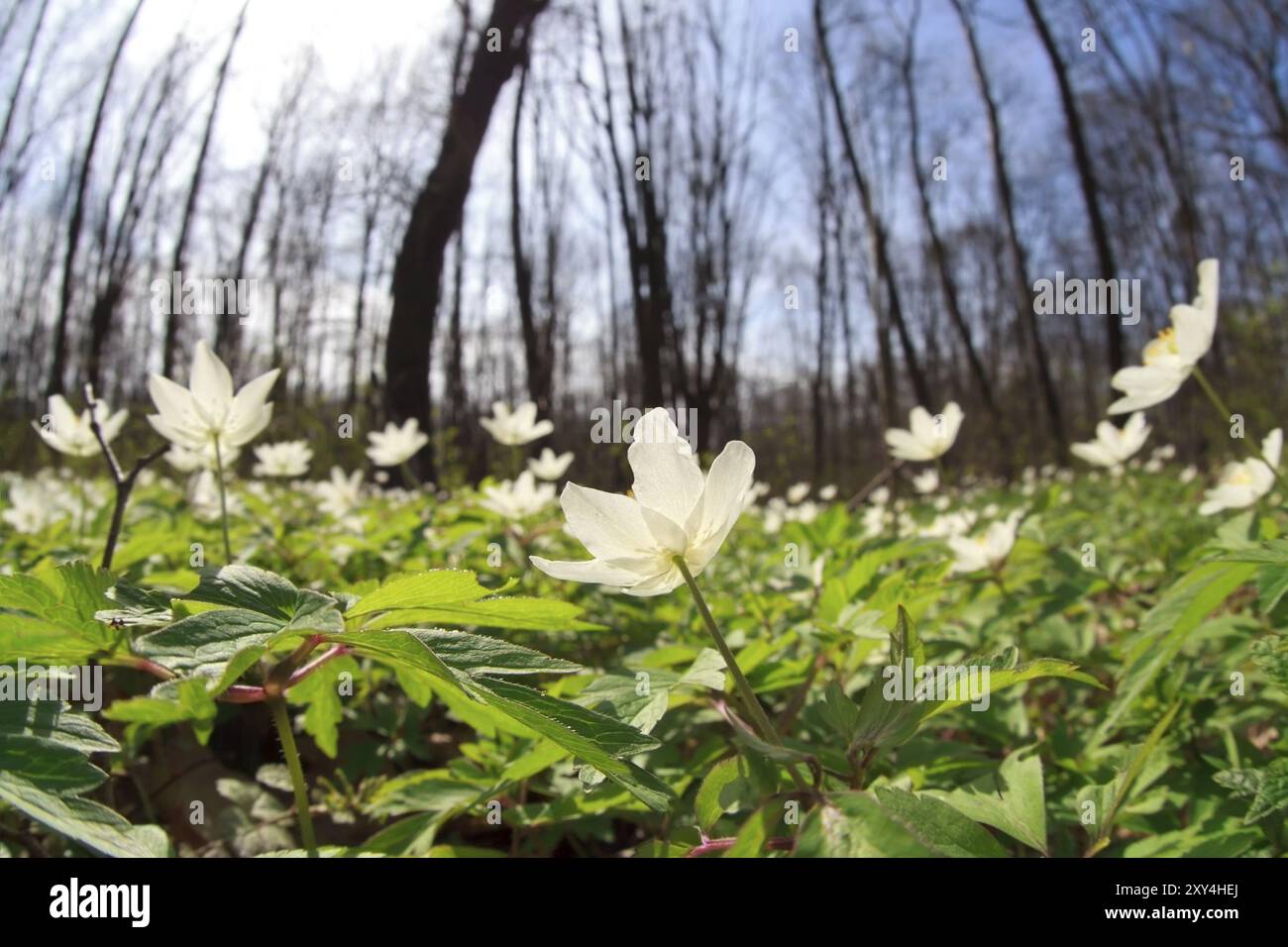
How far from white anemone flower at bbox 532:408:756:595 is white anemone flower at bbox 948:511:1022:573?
127cm

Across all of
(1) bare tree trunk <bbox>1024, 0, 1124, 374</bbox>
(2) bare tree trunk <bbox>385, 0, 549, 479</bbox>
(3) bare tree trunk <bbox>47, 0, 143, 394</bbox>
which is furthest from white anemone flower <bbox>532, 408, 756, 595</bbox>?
(3) bare tree trunk <bbox>47, 0, 143, 394</bbox>

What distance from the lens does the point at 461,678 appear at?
656 mm

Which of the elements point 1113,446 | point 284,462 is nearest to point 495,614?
point 1113,446

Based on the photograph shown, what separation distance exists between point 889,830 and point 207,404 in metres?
1.36

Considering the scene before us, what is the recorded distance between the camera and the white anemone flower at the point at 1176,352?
1.59m

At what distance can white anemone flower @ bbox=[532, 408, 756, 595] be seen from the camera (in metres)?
0.87

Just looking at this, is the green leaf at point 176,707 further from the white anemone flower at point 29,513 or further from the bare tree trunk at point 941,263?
the bare tree trunk at point 941,263

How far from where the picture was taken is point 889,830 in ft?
1.87

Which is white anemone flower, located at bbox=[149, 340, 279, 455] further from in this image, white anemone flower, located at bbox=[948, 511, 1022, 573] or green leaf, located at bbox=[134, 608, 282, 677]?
white anemone flower, located at bbox=[948, 511, 1022, 573]

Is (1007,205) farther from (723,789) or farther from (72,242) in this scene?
(72,242)

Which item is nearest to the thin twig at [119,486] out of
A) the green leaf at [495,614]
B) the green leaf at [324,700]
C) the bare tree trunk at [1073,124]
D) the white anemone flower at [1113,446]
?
the green leaf at [324,700]
